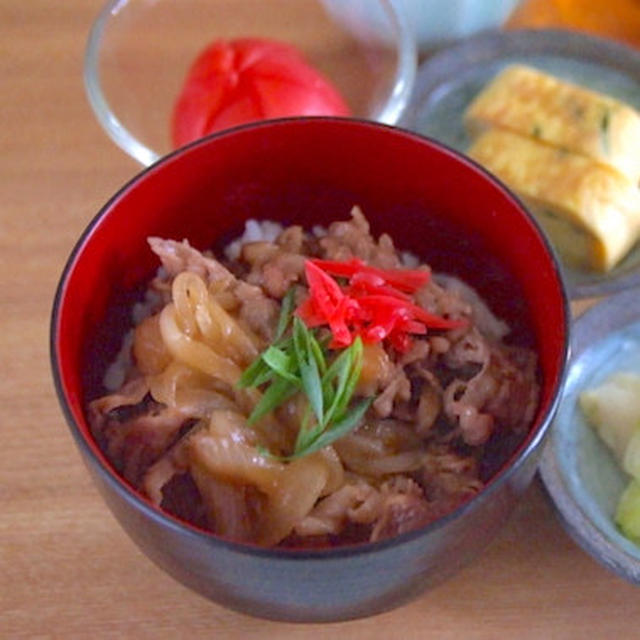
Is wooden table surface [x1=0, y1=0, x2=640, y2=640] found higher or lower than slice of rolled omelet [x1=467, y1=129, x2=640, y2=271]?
lower

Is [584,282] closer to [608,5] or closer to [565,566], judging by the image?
[565,566]

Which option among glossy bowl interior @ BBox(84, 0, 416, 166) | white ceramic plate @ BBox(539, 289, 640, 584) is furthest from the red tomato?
white ceramic plate @ BBox(539, 289, 640, 584)

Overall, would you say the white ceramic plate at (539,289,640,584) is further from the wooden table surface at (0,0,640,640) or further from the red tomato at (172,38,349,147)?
the red tomato at (172,38,349,147)

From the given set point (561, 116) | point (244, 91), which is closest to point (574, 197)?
point (561, 116)

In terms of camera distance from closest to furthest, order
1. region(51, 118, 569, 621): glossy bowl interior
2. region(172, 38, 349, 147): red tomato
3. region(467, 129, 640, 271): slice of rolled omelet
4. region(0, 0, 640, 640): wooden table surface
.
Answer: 1. region(51, 118, 569, 621): glossy bowl interior
2. region(0, 0, 640, 640): wooden table surface
3. region(467, 129, 640, 271): slice of rolled omelet
4. region(172, 38, 349, 147): red tomato

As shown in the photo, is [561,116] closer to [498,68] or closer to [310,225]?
[498,68]

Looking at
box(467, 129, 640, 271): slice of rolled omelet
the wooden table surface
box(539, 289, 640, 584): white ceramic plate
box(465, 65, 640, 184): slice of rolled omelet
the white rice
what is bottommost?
the wooden table surface

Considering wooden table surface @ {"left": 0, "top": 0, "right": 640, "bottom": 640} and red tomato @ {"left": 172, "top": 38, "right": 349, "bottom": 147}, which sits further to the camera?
red tomato @ {"left": 172, "top": 38, "right": 349, "bottom": 147}
